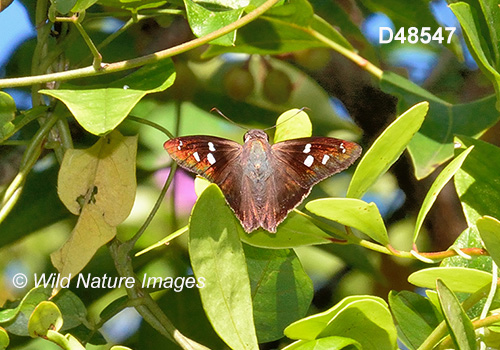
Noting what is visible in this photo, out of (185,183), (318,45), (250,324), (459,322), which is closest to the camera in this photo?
(459,322)

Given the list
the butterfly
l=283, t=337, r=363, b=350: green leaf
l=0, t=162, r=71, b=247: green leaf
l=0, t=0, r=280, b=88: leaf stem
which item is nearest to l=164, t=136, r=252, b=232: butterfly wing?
the butterfly

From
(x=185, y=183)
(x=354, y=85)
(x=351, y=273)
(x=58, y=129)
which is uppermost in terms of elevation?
(x=58, y=129)

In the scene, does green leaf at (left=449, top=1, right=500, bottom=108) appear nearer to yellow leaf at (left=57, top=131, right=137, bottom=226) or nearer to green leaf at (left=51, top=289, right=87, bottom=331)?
yellow leaf at (left=57, top=131, right=137, bottom=226)

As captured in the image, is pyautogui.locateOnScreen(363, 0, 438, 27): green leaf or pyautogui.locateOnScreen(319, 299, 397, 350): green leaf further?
pyautogui.locateOnScreen(363, 0, 438, 27): green leaf

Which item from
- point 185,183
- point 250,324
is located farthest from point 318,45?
point 250,324

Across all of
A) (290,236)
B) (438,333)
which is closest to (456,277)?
(438,333)

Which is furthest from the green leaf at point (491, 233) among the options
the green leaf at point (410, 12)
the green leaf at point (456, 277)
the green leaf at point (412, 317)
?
the green leaf at point (410, 12)

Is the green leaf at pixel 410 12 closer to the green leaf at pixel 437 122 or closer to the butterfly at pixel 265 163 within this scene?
the green leaf at pixel 437 122

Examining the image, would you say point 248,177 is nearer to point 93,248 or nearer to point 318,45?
point 93,248
